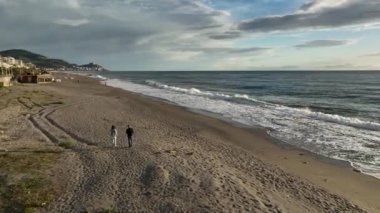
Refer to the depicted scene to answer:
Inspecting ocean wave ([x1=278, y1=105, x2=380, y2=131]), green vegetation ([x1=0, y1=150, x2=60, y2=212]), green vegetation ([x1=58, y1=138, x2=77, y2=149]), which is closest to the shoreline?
green vegetation ([x1=58, y1=138, x2=77, y2=149])

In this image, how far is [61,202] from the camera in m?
12.0

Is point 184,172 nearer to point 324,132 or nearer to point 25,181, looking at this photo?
point 25,181

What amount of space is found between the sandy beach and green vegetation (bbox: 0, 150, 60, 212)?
328 millimetres

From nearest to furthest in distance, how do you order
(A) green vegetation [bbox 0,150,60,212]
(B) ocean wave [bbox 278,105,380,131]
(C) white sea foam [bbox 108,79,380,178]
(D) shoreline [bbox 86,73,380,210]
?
(A) green vegetation [bbox 0,150,60,212] → (D) shoreline [bbox 86,73,380,210] → (C) white sea foam [bbox 108,79,380,178] → (B) ocean wave [bbox 278,105,380,131]

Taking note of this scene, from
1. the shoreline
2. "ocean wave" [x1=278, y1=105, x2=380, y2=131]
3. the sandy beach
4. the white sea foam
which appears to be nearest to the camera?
the sandy beach

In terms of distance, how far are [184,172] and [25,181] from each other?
5.64m

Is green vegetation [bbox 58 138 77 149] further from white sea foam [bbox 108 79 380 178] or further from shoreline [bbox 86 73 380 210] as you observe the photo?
white sea foam [bbox 108 79 380 178]

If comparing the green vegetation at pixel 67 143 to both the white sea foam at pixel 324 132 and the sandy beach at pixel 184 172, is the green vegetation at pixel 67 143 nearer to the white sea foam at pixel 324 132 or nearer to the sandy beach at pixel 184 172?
→ the sandy beach at pixel 184 172

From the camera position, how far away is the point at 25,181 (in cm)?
1344

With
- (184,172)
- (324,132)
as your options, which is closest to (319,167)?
(184,172)

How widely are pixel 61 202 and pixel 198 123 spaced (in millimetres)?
18329

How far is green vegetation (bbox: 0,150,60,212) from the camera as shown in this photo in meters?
11.6

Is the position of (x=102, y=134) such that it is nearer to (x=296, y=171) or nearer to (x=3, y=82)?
(x=296, y=171)

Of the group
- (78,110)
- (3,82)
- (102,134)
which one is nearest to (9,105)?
(78,110)
